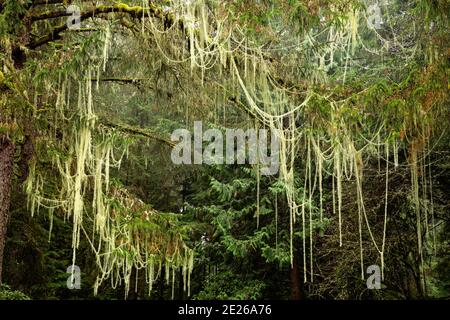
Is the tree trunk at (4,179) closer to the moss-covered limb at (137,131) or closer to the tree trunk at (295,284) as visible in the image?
the moss-covered limb at (137,131)

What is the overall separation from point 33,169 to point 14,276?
6.68 meters

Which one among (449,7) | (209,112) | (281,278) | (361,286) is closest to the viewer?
(449,7)

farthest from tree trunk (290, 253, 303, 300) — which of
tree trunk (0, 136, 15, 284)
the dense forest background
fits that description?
tree trunk (0, 136, 15, 284)

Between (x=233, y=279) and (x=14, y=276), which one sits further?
(x=233, y=279)

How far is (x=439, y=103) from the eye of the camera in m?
4.83

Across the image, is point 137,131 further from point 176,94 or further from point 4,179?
point 4,179

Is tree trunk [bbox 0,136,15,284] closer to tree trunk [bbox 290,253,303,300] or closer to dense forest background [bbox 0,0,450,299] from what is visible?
dense forest background [bbox 0,0,450,299]

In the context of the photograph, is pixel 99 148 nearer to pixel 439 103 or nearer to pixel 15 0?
pixel 15 0

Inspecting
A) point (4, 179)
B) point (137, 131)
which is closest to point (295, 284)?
point (137, 131)

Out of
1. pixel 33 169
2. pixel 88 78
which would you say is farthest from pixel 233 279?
pixel 88 78

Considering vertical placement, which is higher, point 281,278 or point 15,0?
point 15,0

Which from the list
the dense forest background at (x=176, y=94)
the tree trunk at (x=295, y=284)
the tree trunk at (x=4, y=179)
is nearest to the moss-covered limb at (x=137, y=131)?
the dense forest background at (x=176, y=94)
